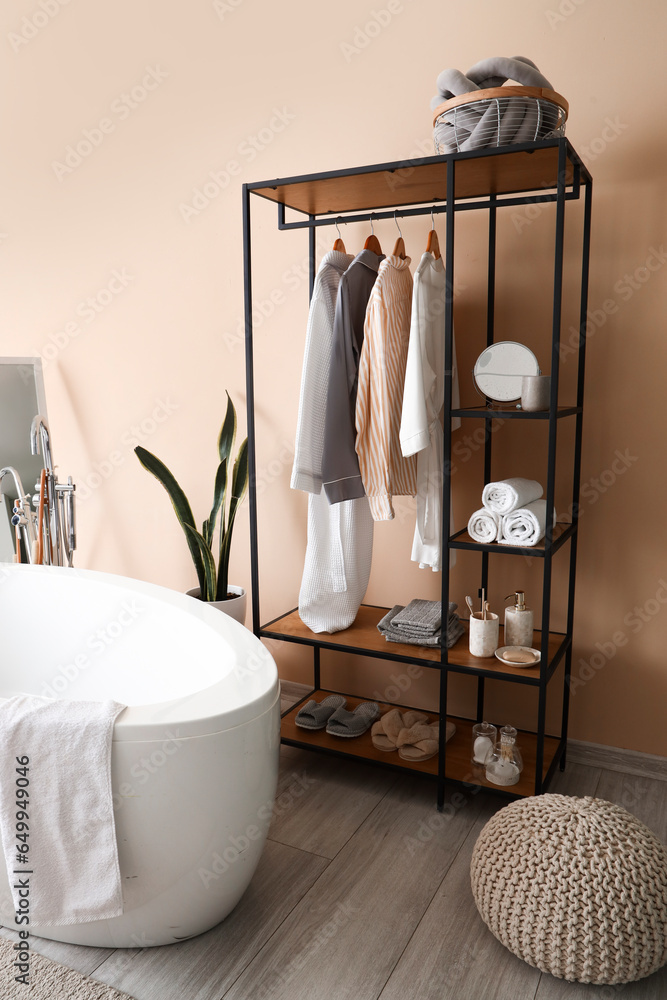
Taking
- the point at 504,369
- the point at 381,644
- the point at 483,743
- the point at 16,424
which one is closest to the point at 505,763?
the point at 483,743

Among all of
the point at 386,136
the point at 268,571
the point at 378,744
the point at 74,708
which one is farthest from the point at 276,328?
the point at 74,708

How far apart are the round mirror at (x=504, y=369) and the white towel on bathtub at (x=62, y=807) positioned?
1.20m

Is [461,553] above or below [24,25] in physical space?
below

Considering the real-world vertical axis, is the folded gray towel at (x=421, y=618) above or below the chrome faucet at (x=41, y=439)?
below

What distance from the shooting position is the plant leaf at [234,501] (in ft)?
8.89

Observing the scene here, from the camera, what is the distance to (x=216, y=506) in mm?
2730

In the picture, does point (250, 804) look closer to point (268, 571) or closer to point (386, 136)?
point (268, 571)

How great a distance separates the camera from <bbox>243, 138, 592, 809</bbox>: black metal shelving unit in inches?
74.1

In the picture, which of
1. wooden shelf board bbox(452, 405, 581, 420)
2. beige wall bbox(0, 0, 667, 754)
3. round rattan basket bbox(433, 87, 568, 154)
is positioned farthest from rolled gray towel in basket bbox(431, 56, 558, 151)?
wooden shelf board bbox(452, 405, 581, 420)

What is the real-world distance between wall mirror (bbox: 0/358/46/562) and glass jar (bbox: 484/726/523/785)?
2.14m

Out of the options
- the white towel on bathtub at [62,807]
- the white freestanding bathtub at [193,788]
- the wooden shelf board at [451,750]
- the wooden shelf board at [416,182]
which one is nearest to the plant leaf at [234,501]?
the wooden shelf board at [451,750]

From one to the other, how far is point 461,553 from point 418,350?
0.76m

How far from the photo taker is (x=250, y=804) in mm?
1552

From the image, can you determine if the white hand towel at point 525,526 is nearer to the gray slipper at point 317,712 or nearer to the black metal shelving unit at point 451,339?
the black metal shelving unit at point 451,339
